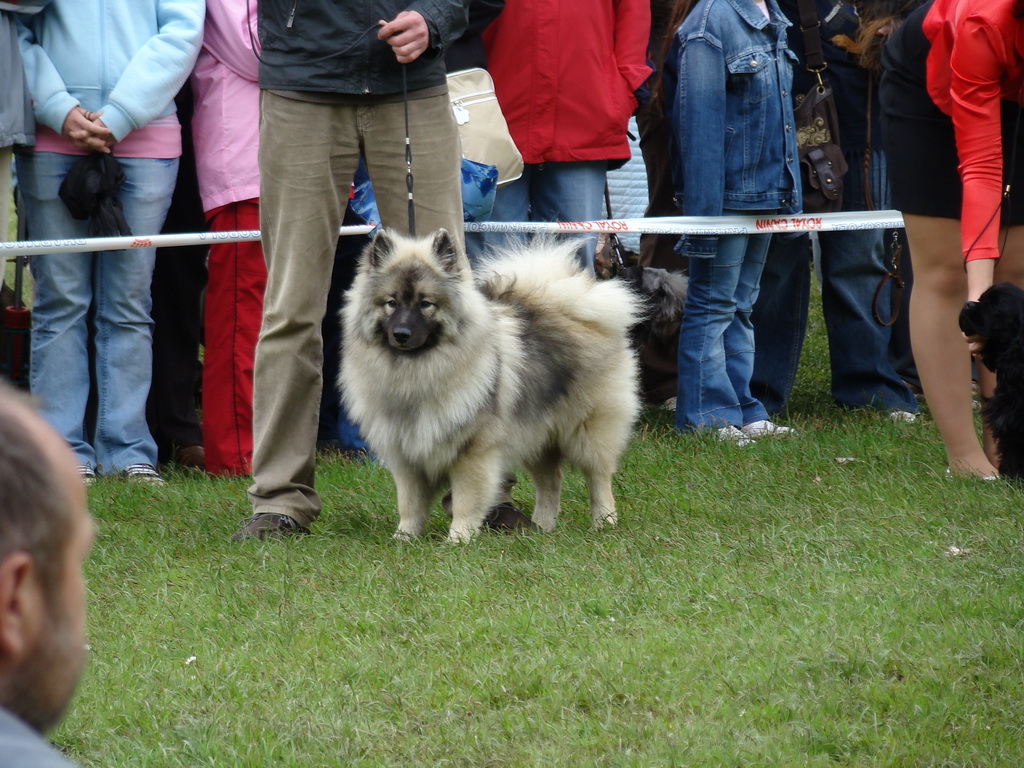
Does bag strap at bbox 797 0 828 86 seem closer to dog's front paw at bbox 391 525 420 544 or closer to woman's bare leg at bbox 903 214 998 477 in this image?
woman's bare leg at bbox 903 214 998 477

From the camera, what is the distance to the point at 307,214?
169 inches

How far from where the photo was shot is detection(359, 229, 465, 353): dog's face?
438 cm

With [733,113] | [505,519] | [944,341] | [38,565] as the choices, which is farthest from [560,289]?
[38,565]

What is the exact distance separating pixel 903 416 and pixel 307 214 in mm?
3795

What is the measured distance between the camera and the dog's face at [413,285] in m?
4.38

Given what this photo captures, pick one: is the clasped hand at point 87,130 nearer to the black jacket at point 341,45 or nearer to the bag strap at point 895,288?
the black jacket at point 341,45

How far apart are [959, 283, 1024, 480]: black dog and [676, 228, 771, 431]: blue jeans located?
1.64 meters

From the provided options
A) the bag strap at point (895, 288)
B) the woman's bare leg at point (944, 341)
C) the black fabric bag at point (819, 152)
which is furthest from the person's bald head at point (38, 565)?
the bag strap at point (895, 288)

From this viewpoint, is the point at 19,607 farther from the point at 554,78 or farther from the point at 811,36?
the point at 811,36

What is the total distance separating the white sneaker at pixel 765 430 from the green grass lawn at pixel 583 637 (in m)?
1.19

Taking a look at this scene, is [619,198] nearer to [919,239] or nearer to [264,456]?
[919,239]

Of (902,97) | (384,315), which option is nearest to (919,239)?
(902,97)

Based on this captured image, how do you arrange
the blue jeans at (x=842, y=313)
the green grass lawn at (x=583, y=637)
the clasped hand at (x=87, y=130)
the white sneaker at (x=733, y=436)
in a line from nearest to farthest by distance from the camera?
the green grass lawn at (x=583, y=637)
the clasped hand at (x=87, y=130)
the white sneaker at (x=733, y=436)
the blue jeans at (x=842, y=313)

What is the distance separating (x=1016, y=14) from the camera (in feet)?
14.6
